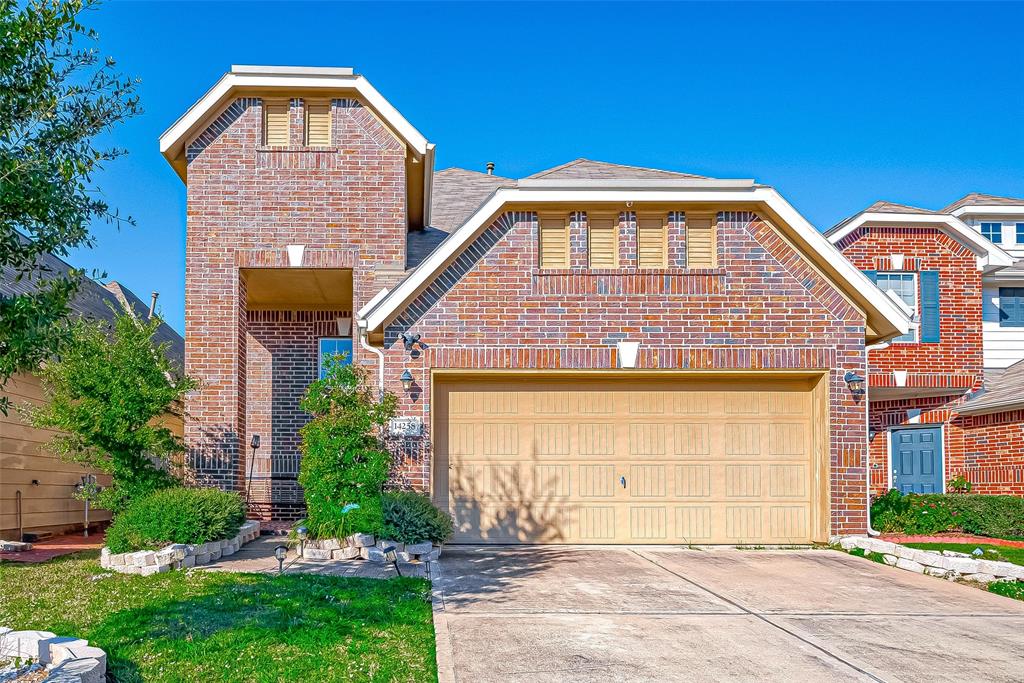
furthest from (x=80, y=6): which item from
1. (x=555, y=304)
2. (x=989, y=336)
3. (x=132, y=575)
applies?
(x=989, y=336)

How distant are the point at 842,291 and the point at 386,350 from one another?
6.61m

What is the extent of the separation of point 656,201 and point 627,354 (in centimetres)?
224

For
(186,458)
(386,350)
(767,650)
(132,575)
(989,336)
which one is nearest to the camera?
(767,650)

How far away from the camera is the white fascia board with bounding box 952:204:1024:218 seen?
73.6ft

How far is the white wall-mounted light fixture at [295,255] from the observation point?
44.9 ft

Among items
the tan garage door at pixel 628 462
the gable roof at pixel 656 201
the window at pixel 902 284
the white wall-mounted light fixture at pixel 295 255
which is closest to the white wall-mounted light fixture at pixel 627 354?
the tan garage door at pixel 628 462

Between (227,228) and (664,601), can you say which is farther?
(227,228)

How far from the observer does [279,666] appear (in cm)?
619

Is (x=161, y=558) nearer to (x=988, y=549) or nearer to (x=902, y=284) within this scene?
(x=988, y=549)

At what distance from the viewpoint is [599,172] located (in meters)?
14.7

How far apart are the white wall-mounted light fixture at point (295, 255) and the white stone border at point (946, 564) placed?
30.1 feet

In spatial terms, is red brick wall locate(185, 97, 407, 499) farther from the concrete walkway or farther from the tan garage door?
the concrete walkway

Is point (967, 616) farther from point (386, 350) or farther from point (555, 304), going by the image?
point (386, 350)

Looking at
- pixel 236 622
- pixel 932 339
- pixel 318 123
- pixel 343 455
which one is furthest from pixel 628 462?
pixel 932 339
